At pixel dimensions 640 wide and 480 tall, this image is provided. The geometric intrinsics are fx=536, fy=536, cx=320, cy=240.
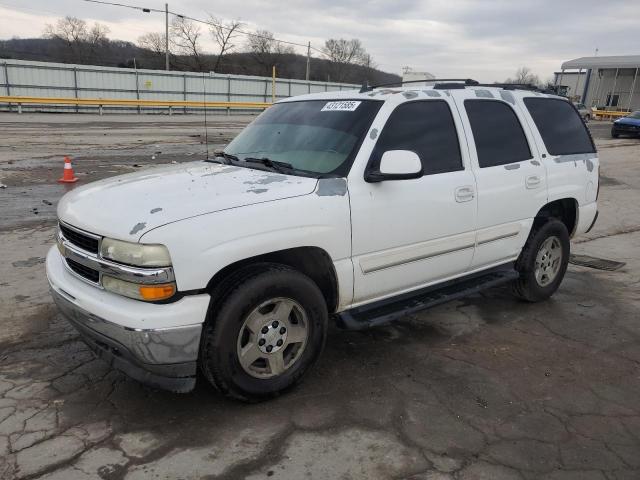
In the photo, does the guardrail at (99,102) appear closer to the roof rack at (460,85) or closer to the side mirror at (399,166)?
the roof rack at (460,85)

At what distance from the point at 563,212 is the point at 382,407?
3.16 metres

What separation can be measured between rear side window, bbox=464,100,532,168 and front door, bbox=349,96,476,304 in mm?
227

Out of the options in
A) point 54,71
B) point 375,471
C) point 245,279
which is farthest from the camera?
point 54,71

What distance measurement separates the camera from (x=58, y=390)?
11.2 feet

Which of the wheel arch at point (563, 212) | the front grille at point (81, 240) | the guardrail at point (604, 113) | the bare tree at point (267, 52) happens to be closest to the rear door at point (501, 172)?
the wheel arch at point (563, 212)

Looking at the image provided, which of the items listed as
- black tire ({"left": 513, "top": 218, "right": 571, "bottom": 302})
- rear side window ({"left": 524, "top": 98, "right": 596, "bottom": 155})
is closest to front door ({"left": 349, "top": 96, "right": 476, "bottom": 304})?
black tire ({"left": 513, "top": 218, "right": 571, "bottom": 302})

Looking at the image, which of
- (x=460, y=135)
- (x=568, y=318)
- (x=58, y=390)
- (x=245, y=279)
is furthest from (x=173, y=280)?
(x=568, y=318)

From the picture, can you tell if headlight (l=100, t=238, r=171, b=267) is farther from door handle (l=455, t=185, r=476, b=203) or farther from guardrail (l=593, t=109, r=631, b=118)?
guardrail (l=593, t=109, r=631, b=118)

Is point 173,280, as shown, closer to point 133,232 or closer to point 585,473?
point 133,232

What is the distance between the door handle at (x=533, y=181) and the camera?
4.60 meters

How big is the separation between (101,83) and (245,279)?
35.4 metres

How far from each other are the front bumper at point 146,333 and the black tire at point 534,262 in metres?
3.18

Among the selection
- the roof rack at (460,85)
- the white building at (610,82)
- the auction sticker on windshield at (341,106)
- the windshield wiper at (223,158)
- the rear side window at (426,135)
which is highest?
the white building at (610,82)

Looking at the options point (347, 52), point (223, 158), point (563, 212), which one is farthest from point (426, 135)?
point (347, 52)
